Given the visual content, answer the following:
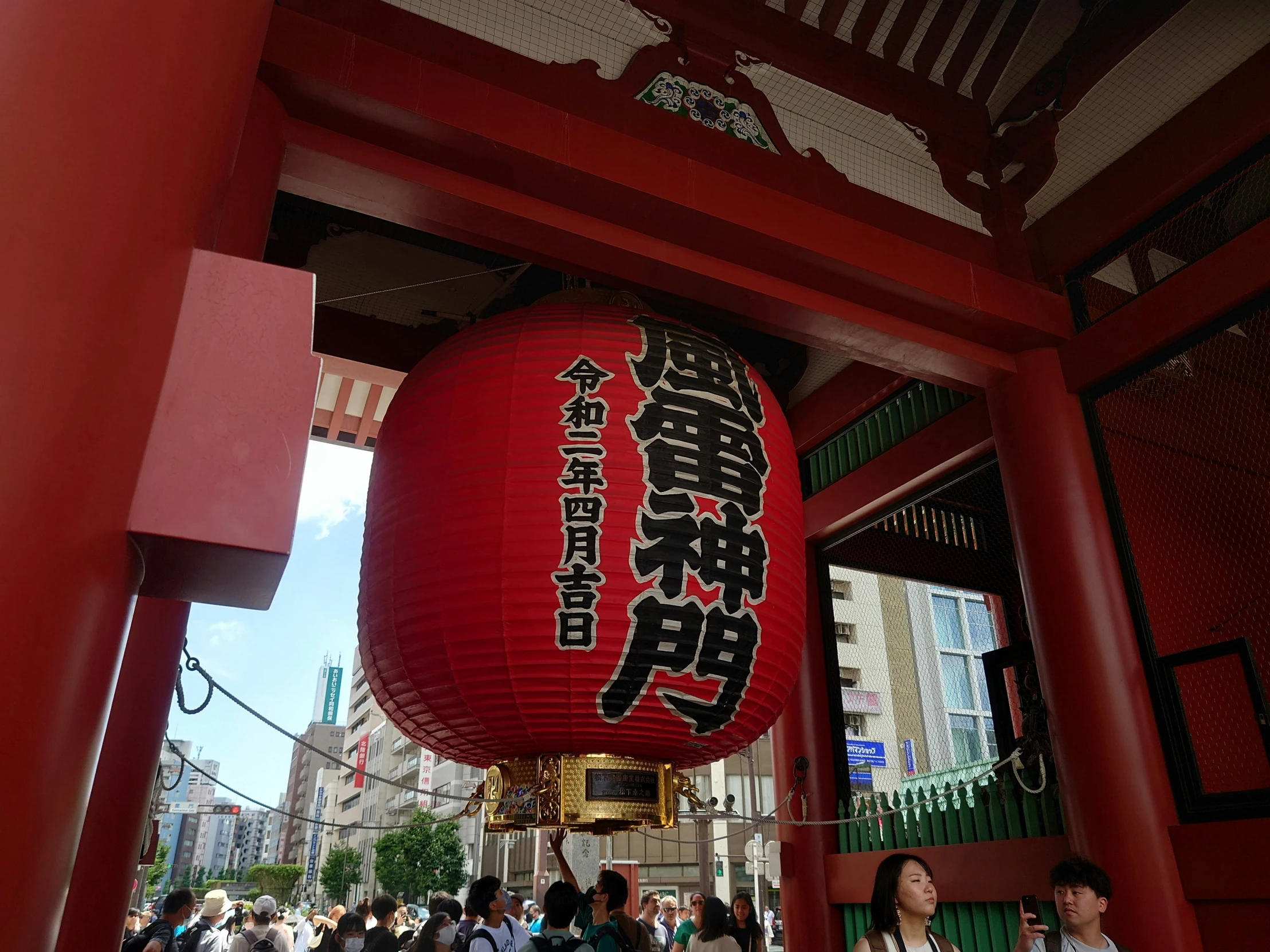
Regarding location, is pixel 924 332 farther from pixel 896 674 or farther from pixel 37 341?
pixel 896 674

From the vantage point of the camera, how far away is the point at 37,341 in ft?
2.18

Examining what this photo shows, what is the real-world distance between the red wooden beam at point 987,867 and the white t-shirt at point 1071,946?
1238 mm

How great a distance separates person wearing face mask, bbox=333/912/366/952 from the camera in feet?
18.2

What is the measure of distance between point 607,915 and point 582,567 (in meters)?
2.38

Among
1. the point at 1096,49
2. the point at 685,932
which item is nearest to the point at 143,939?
the point at 685,932

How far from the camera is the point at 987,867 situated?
14.1ft

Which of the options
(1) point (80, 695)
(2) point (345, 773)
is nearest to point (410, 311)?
(1) point (80, 695)

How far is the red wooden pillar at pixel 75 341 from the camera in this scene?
2.17 feet

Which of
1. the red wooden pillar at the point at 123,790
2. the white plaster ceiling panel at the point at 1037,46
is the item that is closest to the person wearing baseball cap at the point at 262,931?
the red wooden pillar at the point at 123,790

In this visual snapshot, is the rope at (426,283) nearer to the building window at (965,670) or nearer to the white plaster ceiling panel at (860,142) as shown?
the white plaster ceiling panel at (860,142)

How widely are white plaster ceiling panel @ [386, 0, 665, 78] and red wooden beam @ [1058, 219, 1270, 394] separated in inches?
98.8

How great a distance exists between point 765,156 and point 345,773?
5253 centimetres

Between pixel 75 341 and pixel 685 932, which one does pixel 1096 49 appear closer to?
pixel 75 341

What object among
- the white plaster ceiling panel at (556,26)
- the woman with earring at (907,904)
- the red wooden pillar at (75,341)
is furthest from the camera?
the white plaster ceiling panel at (556,26)
